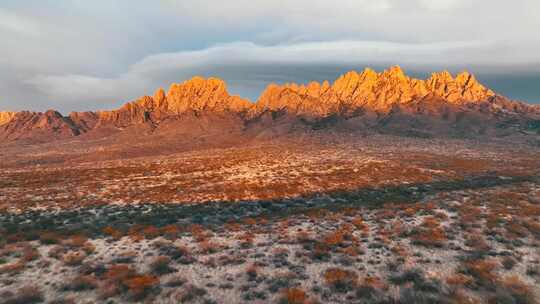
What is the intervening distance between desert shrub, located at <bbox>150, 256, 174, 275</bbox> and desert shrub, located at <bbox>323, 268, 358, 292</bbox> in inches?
275

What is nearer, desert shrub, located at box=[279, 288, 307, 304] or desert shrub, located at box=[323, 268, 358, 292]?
desert shrub, located at box=[279, 288, 307, 304]

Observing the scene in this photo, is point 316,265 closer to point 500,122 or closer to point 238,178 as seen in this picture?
point 238,178

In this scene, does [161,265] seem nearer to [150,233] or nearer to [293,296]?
[150,233]

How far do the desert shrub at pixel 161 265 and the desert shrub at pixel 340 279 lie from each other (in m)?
6.99

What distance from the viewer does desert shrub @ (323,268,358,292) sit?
12.0 metres

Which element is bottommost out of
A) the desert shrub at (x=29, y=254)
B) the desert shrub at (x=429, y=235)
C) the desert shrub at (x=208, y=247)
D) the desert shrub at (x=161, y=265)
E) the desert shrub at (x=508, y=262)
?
the desert shrub at (x=429, y=235)

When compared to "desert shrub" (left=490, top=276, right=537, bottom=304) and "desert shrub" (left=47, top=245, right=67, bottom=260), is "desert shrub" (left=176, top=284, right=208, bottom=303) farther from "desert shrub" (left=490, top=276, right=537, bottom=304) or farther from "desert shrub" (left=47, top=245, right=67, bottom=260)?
"desert shrub" (left=490, top=276, right=537, bottom=304)

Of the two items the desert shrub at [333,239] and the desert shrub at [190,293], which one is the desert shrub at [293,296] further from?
the desert shrub at [333,239]

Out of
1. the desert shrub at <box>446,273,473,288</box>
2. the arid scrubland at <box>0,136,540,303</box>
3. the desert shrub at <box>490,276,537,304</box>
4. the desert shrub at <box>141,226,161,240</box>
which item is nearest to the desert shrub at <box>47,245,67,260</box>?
the arid scrubland at <box>0,136,540,303</box>

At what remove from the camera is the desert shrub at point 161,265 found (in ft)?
44.7

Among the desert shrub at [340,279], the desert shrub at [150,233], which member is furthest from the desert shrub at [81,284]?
the desert shrub at [340,279]

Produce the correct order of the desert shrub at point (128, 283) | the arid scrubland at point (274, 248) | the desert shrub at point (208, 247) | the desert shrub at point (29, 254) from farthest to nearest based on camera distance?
1. the desert shrub at point (208, 247)
2. the desert shrub at point (29, 254)
3. the arid scrubland at point (274, 248)
4. the desert shrub at point (128, 283)

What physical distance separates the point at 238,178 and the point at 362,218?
2624cm

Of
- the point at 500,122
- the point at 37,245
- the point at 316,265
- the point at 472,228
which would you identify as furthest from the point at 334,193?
the point at 500,122
